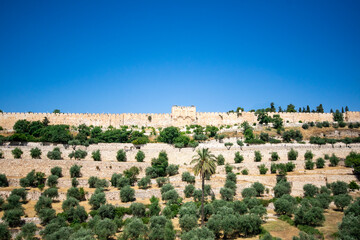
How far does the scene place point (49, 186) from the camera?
28.3 m

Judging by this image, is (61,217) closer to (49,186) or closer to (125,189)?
(125,189)

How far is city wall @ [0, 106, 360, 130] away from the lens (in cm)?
5329

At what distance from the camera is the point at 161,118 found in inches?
2347

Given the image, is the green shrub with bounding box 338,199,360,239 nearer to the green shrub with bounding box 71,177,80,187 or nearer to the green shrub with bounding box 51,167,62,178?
the green shrub with bounding box 71,177,80,187

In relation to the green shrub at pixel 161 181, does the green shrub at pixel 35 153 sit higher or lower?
higher

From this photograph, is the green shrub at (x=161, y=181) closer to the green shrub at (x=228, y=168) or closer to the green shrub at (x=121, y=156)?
the green shrub at (x=228, y=168)

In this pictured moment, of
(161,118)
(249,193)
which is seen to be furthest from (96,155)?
(161,118)

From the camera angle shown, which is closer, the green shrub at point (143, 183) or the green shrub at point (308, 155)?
the green shrub at point (143, 183)

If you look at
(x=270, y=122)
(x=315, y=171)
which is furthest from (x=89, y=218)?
(x=270, y=122)

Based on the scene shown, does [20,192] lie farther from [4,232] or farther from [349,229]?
[349,229]

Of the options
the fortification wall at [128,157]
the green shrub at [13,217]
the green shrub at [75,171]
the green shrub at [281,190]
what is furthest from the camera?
the green shrub at [75,171]

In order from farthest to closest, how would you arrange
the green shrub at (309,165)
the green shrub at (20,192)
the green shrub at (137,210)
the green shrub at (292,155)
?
the green shrub at (292,155), the green shrub at (309,165), the green shrub at (20,192), the green shrub at (137,210)

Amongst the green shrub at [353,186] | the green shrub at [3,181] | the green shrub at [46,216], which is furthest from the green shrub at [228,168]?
the green shrub at [3,181]

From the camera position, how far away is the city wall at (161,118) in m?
53.3
